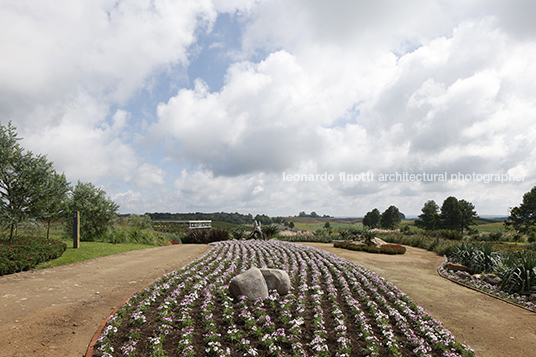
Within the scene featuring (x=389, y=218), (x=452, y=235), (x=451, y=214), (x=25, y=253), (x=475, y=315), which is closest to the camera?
(x=475, y=315)

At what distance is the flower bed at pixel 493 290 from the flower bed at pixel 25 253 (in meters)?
16.0

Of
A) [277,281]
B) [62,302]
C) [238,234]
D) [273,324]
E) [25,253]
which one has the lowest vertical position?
[238,234]

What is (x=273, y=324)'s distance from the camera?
5.46 m

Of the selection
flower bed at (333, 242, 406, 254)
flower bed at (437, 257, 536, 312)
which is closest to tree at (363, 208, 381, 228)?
flower bed at (333, 242, 406, 254)

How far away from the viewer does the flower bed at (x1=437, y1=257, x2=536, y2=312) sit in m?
7.99

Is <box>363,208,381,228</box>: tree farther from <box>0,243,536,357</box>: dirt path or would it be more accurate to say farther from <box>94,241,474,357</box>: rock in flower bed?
<box>94,241,474,357</box>: rock in flower bed

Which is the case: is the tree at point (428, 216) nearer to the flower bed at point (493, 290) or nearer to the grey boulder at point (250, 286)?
the flower bed at point (493, 290)

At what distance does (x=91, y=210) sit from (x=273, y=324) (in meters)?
18.5

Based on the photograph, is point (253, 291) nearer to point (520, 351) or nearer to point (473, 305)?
point (520, 351)

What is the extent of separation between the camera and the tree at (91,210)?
18.7 m

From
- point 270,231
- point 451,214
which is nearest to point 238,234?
point 270,231

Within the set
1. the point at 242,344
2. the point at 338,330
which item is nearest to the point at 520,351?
the point at 338,330

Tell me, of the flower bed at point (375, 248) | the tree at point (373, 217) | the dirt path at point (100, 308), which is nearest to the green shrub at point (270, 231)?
the flower bed at point (375, 248)

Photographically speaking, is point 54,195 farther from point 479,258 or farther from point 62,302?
point 479,258
